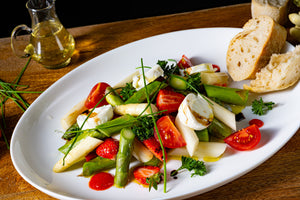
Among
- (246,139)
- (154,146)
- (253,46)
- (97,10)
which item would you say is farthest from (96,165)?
(97,10)

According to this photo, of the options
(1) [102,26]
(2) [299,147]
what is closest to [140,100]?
(2) [299,147]

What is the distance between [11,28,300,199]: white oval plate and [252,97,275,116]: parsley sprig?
0.12 ft

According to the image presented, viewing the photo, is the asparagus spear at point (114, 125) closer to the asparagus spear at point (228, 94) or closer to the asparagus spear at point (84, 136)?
the asparagus spear at point (84, 136)

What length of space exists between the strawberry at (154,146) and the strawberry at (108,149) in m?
0.18

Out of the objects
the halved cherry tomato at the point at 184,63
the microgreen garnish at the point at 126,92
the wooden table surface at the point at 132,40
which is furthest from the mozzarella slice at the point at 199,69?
the wooden table surface at the point at 132,40

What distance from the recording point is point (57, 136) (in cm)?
243

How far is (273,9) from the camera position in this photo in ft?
9.02

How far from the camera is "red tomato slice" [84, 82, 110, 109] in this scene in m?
2.53

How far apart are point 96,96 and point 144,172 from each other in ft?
2.55

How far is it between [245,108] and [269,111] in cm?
17

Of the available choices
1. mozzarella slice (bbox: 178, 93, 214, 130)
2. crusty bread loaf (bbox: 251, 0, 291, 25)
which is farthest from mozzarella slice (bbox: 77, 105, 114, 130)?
crusty bread loaf (bbox: 251, 0, 291, 25)

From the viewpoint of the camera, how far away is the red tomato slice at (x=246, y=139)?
1.94 meters

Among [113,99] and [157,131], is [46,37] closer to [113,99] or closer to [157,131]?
[113,99]

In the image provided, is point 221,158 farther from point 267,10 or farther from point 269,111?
point 267,10
